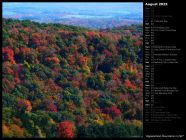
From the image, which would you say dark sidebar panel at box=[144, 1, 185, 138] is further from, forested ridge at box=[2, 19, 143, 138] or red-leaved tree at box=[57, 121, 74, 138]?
red-leaved tree at box=[57, 121, 74, 138]

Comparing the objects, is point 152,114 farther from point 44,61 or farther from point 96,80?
point 44,61

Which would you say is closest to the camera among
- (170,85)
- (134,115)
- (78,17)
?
(170,85)

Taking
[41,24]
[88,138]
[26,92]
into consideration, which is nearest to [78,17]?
[41,24]

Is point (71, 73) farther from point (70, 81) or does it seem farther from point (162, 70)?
point (162, 70)

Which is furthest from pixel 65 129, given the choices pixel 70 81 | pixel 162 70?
pixel 162 70

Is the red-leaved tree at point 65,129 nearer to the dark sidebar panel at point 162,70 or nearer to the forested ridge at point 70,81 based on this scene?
the forested ridge at point 70,81

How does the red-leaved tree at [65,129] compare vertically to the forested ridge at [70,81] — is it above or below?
below

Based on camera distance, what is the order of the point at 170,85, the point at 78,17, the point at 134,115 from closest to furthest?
1. the point at 170,85
2. the point at 134,115
3. the point at 78,17
